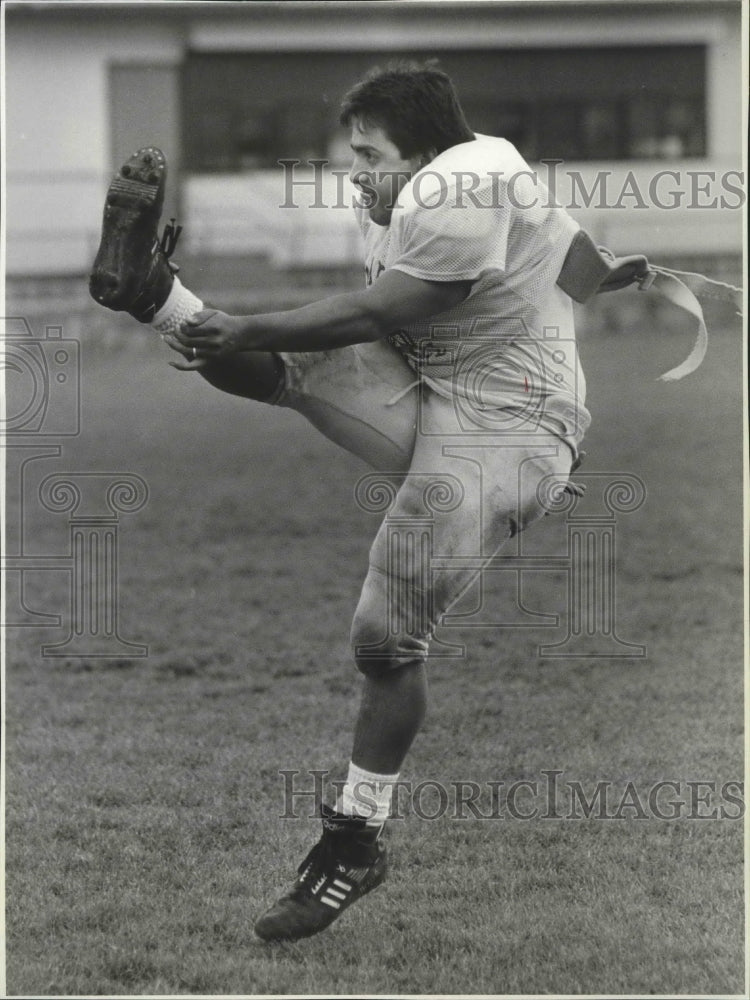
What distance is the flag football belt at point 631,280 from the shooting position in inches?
129

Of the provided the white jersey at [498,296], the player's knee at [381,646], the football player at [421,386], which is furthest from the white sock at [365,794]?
the white jersey at [498,296]

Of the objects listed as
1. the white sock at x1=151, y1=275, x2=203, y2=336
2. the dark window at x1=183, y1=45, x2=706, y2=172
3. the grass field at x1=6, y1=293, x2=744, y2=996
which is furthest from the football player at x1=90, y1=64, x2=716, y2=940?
the dark window at x1=183, y1=45, x2=706, y2=172

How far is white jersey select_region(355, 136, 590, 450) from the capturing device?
9.81ft

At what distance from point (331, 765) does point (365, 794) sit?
135 centimetres

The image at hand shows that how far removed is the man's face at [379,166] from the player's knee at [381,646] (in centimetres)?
90

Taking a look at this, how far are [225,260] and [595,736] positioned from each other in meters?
13.5

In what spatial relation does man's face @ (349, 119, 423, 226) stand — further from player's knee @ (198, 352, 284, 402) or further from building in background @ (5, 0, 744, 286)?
building in background @ (5, 0, 744, 286)

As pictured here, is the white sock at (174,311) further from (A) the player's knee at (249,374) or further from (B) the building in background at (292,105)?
(B) the building in background at (292,105)

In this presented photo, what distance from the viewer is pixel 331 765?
178 inches

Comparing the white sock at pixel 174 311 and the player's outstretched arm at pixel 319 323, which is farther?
the white sock at pixel 174 311

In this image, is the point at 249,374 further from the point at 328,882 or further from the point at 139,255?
the point at 328,882

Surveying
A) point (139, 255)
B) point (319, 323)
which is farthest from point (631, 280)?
point (139, 255)

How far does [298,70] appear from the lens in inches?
748

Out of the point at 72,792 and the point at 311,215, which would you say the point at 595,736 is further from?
the point at 311,215
